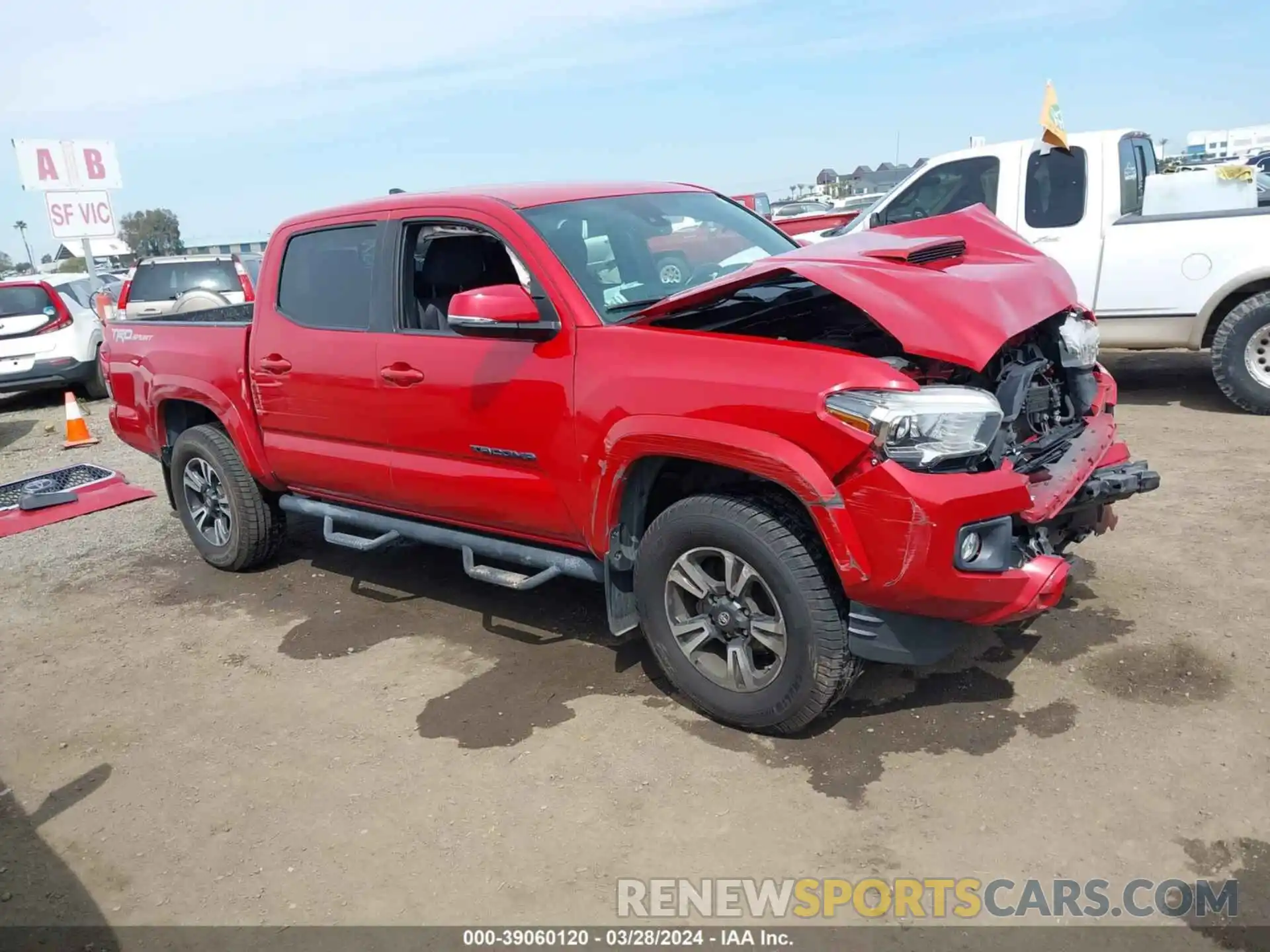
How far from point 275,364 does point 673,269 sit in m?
2.12

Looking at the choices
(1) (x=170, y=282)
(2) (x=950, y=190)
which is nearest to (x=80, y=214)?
(1) (x=170, y=282)

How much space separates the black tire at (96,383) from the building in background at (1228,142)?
33.5 meters

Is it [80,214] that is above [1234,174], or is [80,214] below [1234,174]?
above

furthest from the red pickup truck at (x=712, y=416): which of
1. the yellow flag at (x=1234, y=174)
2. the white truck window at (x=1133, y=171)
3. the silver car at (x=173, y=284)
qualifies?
the silver car at (x=173, y=284)

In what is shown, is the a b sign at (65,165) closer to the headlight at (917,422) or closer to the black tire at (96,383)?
the black tire at (96,383)

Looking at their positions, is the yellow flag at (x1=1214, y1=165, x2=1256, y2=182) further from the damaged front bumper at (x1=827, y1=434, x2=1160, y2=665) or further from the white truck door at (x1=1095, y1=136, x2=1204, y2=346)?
the damaged front bumper at (x1=827, y1=434, x2=1160, y2=665)

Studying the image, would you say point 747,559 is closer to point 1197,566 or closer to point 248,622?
point 1197,566

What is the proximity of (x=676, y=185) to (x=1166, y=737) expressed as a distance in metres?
3.19

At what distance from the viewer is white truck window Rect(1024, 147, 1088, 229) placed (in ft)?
25.5

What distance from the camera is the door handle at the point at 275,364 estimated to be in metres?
4.94

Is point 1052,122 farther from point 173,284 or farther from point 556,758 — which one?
point 173,284

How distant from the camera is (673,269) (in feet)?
14.0

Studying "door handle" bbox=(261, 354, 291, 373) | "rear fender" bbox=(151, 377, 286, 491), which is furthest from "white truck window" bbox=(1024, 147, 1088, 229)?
"rear fender" bbox=(151, 377, 286, 491)

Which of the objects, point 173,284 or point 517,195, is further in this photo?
point 173,284
